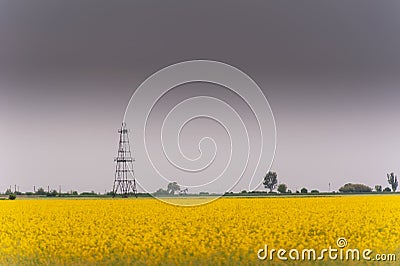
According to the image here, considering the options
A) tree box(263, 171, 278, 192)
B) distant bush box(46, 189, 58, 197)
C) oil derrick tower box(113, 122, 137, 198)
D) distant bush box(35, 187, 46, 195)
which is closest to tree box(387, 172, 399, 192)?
tree box(263, 171, 278, 192)

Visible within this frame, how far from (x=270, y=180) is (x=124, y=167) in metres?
3.35

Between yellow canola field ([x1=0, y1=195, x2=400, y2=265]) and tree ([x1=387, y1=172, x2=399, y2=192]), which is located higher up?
tree ([x1=387, y1=172, x2=399, y2=192])

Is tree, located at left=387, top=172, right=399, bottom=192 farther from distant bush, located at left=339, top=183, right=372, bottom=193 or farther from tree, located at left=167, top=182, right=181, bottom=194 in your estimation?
tree, located at left=167, top=182, right=181, bottom=194

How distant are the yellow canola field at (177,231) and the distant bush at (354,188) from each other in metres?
1.04

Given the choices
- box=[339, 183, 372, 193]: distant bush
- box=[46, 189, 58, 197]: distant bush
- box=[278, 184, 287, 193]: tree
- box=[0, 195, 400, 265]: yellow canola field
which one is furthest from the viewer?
box=[339, 183, 372, 193]: distant bush

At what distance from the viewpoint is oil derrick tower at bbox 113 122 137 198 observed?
15.4m

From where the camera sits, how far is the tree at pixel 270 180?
1633 cm

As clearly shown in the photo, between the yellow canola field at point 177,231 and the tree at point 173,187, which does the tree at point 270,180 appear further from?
the tree at point 173,187

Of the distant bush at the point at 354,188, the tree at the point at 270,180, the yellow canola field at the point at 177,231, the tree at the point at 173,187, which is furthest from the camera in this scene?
the distant bush at the point at 354,188

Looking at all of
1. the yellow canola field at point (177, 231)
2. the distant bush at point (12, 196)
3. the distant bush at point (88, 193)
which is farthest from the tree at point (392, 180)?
the distant bush at point (12, 196)

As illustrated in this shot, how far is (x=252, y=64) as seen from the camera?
627 inches

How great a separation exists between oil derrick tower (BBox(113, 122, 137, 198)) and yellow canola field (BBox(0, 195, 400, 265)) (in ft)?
1.40

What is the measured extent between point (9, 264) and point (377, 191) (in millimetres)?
9402

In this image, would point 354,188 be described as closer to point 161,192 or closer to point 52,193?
point 161,192
